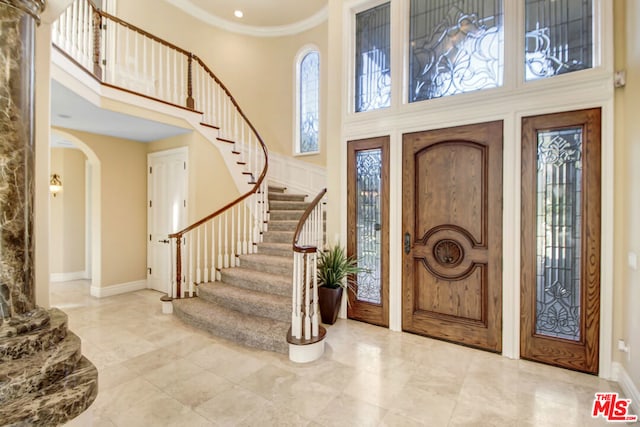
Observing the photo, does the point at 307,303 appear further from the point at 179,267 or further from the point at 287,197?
the point at 287,197

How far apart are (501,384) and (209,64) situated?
676 cm

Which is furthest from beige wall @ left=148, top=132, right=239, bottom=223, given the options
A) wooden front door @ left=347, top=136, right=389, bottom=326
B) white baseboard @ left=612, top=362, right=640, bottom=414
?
white baseboard @ left=612, top=362, right=640, bottom=414

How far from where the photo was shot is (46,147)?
1786mm

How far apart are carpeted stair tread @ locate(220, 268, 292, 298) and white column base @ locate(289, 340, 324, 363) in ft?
2.77

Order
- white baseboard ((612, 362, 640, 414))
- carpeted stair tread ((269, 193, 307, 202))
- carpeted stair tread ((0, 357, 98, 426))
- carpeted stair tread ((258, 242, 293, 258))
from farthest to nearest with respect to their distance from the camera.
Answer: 1. carpeted stair tread ((269, 193, 307, 202))
2. carpeted stair tread ((258, 242, 293, 258))
3. white baseboard ((612, 362, 640, 414))
4. carpeted stair tread ((0, 357, 98, 426))

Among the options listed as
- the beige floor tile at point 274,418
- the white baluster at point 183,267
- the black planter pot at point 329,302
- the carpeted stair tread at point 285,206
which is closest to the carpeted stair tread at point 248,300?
the white baluster at point 183,267

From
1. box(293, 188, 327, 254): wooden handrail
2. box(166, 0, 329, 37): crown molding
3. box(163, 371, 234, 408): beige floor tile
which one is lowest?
box(163, 371, 234, 408): beige floor tile

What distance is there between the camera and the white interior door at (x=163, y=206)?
4.89 meters

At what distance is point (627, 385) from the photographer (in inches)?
87.1

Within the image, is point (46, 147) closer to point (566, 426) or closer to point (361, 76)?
point (361, 76)

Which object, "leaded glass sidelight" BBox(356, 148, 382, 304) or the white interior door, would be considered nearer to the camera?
"leaded glass sidelight" BBox(356, 148, 382, 304)

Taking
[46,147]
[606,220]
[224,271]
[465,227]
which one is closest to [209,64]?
[224,271]

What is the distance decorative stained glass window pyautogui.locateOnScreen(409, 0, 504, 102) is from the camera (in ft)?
9.53

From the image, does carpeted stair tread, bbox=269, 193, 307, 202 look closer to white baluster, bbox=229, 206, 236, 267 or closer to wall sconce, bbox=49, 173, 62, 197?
white baluster, bbox=229, 206, 236, 267
